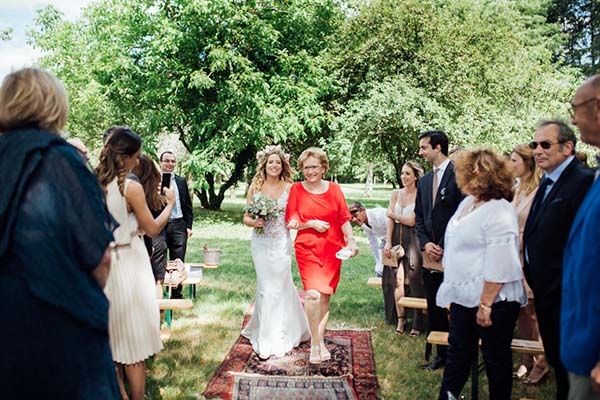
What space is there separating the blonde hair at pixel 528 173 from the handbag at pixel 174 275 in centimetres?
439

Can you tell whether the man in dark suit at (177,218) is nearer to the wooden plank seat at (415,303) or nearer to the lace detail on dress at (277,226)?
the lace detail on dress at (277,226)

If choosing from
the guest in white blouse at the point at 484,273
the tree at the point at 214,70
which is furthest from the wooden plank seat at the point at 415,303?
the tree at the point at 214,70

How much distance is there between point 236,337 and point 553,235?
446 cm

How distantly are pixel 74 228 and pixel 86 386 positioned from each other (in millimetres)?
677

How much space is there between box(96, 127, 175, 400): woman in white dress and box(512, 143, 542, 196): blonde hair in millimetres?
3810

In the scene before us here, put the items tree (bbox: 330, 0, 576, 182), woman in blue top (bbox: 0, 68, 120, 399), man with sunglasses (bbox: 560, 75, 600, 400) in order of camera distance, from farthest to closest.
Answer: tree (bbox: 330, 0, 576, 182) → man with sunglasses (bbox: 560, 75, 600, 400) → woman in blue top (bbox: 0, 68, 120, 399)

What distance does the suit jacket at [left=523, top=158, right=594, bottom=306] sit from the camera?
3.55 meters

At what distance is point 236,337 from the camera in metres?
6.90

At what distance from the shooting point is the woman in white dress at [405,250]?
703 cm

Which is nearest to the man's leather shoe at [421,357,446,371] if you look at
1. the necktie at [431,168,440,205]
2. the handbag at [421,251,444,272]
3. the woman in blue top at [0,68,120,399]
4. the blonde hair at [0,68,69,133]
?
the handbag at [421,251,444,272]

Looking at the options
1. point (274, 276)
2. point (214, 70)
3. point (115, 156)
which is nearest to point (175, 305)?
point (274, 276)

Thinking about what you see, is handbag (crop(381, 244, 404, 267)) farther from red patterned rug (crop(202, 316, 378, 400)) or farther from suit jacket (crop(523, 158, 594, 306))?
suit jacket (crop(523, 158, 594, 306))

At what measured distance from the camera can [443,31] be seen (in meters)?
20.2

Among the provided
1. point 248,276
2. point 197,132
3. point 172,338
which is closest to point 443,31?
point 197,132
